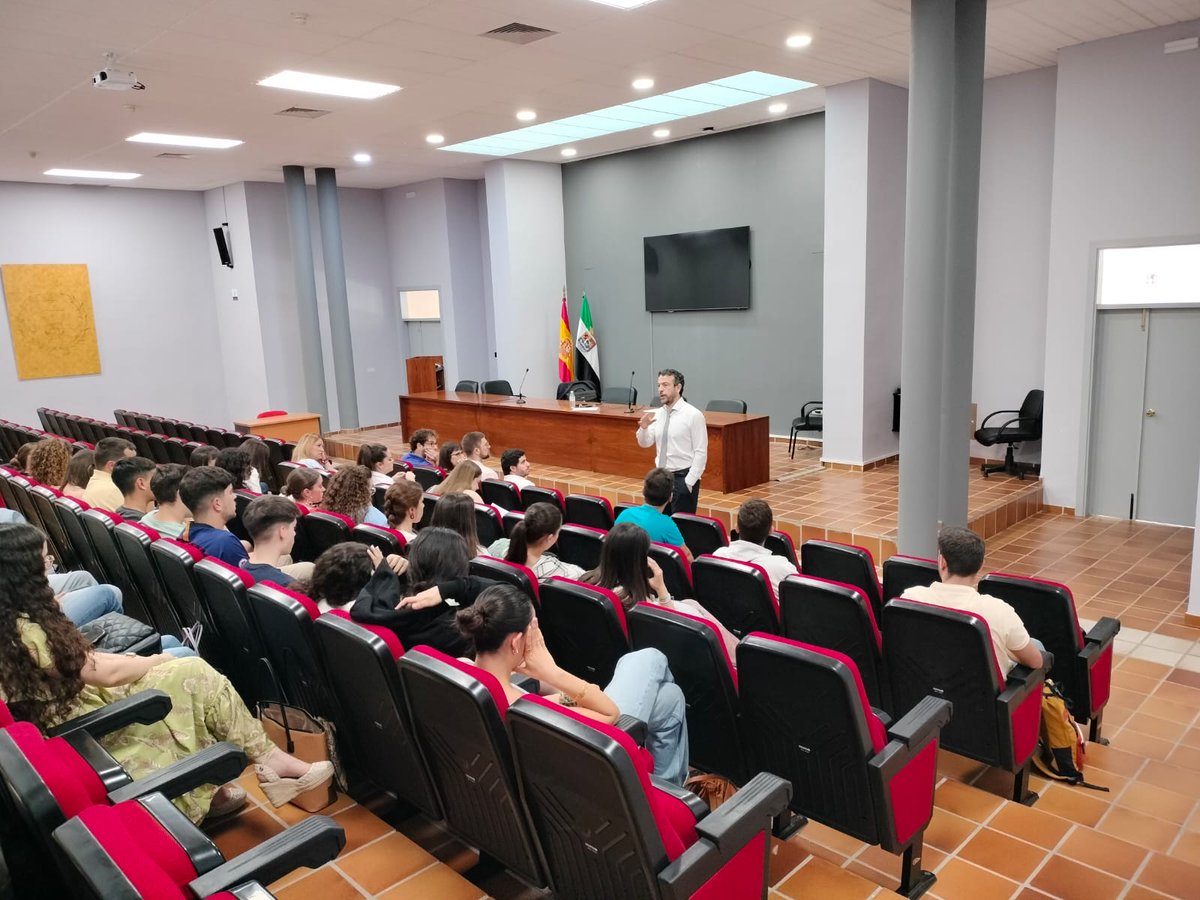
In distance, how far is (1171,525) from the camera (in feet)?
23.4

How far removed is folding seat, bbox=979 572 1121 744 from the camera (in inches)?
137

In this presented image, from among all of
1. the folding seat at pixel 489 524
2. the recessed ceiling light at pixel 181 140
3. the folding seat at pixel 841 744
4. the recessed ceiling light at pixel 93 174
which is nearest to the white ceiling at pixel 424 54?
the recessed ceiling light at pixel 181 140

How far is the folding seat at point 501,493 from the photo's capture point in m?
5.82

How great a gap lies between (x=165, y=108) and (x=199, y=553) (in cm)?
611

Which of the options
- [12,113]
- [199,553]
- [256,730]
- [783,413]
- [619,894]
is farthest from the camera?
[783,413]

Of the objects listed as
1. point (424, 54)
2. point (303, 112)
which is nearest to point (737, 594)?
point (424, 54)

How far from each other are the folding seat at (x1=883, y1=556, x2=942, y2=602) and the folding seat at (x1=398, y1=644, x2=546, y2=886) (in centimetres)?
220

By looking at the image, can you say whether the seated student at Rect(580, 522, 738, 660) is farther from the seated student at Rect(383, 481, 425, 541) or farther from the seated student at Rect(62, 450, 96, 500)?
the seated student at Rect(62, 450, 96, 500)

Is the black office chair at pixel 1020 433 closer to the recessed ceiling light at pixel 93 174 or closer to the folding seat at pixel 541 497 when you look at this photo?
the folding seat at pixel 541 497

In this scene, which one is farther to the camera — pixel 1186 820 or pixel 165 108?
pixel 165 108

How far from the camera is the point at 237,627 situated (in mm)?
3195

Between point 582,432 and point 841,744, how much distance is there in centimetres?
662

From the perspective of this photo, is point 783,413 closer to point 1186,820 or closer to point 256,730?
point 1186,820

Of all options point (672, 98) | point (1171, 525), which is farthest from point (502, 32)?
point (1171, 525)
